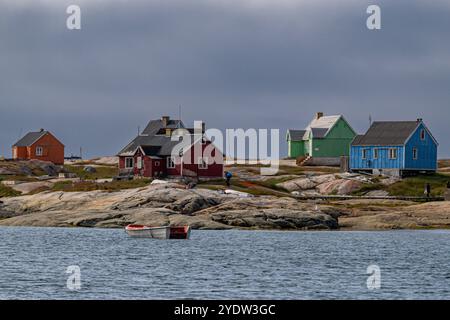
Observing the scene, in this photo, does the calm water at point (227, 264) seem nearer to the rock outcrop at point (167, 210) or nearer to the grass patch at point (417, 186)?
the rock outcrop at point (167, 210)

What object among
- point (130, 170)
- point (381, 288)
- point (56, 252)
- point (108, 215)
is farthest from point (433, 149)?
point (381, 288)

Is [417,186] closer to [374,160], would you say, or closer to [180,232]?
[374,160]

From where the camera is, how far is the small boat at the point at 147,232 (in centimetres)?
7788

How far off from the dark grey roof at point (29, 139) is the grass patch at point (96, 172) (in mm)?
7230

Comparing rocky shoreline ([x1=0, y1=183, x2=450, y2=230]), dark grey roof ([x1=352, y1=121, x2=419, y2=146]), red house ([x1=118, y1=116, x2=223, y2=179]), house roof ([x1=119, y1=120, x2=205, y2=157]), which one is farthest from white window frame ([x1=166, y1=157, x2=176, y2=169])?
dark grey roof ([x1=352, y1=121, x2=419, y2=146])

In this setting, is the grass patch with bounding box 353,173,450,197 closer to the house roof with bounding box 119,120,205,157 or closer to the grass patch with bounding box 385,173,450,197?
the grass patch with bounding box 385,173,450,197

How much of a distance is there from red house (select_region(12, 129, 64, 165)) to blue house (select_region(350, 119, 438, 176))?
1852 inches

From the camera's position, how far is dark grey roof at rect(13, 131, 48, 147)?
140750mm

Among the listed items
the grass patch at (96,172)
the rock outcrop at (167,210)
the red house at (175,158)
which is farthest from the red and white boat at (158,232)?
the grass patch at (96,172)

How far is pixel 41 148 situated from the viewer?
14038 centimetres

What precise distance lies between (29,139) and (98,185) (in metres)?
45.0

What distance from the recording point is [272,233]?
82.9 metres
